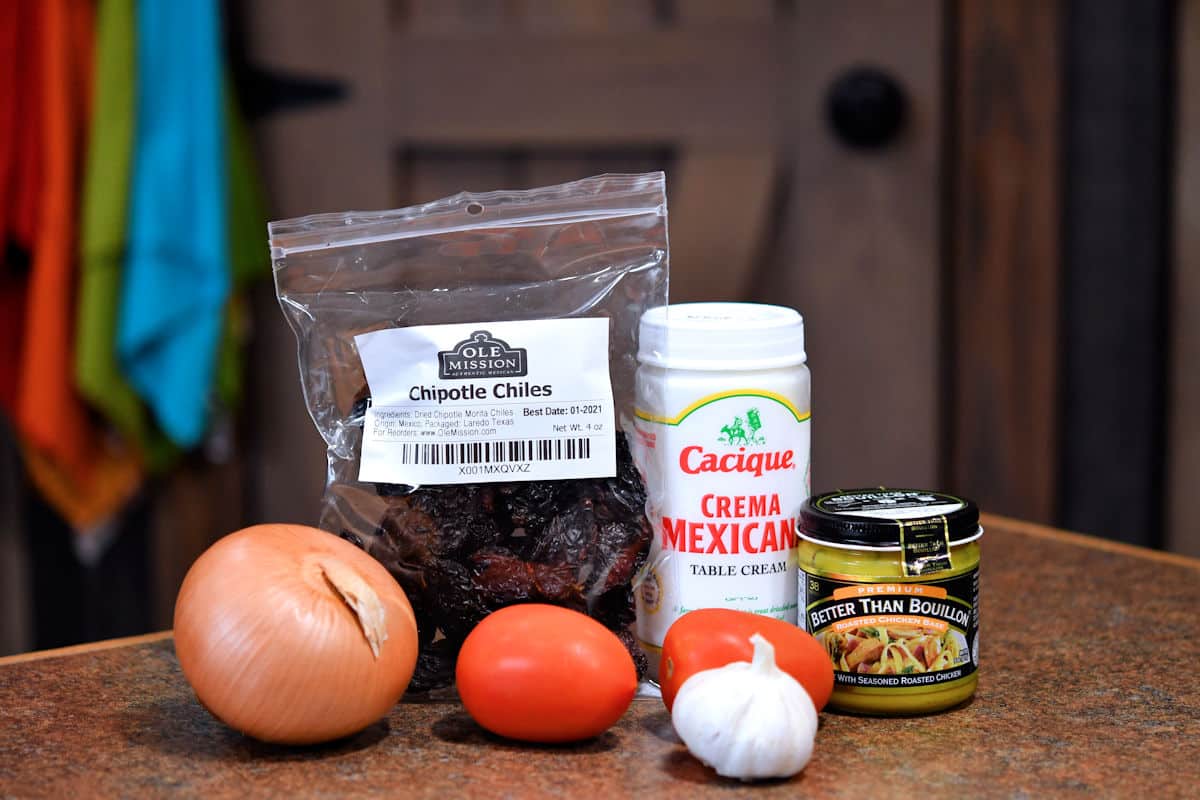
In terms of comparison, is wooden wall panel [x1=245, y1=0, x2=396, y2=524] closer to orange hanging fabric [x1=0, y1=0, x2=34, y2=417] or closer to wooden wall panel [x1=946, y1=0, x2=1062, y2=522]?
orange hanging fabric [x1=0, y1=0, x2=34, y2=417]

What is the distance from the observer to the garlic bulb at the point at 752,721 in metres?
0.66

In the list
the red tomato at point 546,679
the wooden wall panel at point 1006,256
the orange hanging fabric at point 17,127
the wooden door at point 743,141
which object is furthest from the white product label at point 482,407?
the orange hanging fabric at point 17,127

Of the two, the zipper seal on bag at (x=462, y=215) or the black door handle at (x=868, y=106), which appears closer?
the zipper seal on bag at (x=462, y=215)

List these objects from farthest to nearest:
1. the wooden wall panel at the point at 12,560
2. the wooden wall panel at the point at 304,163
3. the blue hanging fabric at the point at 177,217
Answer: the wooden wall panel at the point at 12,560 < the wooden wall panel at the point at 304,163 < the blue hanging fabric at the point at 177,217

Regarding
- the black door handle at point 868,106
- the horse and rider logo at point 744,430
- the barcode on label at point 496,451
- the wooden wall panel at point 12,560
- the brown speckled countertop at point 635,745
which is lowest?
the wooden wall panel at point 12,560

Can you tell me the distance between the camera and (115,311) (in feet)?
5.49

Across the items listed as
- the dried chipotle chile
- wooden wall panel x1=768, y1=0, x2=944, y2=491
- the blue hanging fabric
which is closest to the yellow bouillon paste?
the dried chipotle chile

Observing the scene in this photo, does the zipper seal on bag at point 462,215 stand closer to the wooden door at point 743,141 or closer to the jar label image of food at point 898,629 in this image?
the jar label image of food at point 898,629

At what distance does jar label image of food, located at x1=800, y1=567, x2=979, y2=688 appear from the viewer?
0.75 meters

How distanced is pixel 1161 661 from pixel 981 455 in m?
0.80

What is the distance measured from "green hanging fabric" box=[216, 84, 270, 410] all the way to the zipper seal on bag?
37.1 inches

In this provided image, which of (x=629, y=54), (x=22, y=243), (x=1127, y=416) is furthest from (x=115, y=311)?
(x=1127, y=416)

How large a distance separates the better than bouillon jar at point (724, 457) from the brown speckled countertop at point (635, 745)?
3.3 inches

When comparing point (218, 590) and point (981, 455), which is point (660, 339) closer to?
point (218, 590)
